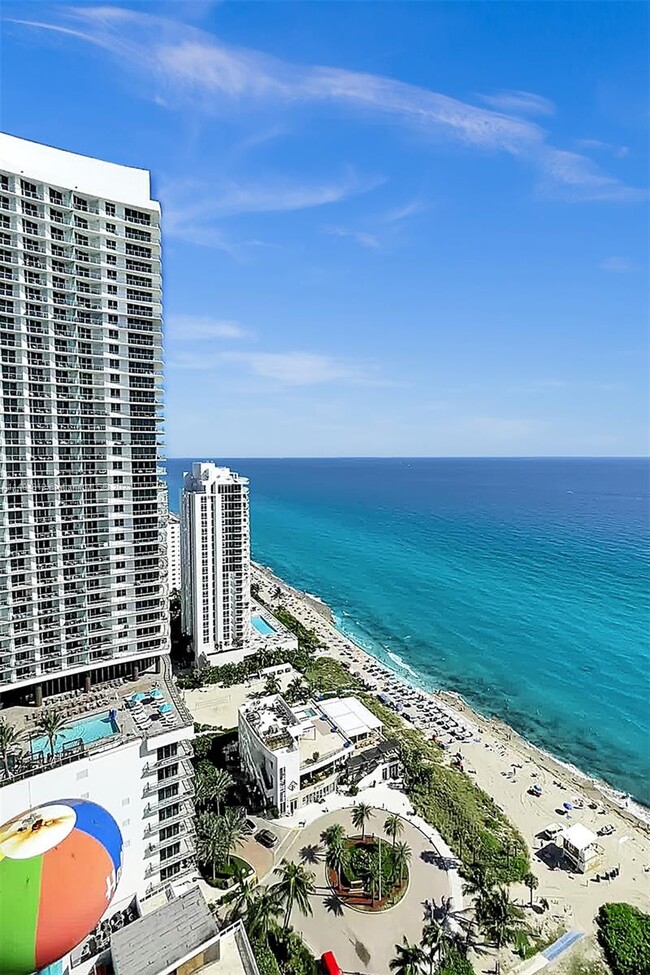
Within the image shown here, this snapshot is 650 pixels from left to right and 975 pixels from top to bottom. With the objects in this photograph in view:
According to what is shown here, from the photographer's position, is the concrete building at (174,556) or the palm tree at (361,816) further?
the concrete building at (174,556)

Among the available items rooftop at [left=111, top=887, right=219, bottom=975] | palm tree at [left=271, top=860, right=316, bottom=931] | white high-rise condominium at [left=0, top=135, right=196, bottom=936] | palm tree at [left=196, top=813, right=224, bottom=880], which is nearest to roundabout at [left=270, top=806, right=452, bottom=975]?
palm tree at [left=271, top=860, right=316, bottom=931]

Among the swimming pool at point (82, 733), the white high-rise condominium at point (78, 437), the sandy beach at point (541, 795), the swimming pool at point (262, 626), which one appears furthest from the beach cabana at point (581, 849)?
the swimming pool at point (262, 626)

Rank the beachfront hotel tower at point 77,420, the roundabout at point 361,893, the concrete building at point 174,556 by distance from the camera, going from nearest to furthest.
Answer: the roundabout at point 361,893 < the beachfront hotel tower at point 77,420 < the concrete building at point 174,556

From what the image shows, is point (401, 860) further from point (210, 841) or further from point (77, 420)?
point (77, 420)

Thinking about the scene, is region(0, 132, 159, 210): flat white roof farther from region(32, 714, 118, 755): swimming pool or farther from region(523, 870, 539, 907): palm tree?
region(523, 870, 539, 907): palm tree

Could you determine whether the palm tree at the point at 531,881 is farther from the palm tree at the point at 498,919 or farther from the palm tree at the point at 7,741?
the palm tree at the point at 7,741

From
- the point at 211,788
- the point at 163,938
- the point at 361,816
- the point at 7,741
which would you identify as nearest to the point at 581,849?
the point at 361,816
